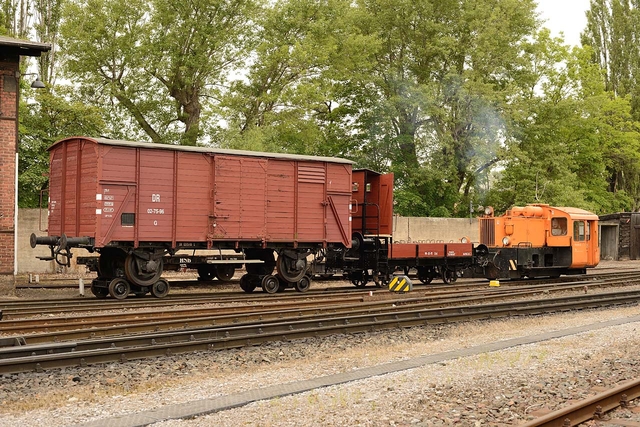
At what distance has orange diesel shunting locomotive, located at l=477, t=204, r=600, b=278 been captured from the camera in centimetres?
2420

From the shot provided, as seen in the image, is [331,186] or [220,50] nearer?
[331,186]

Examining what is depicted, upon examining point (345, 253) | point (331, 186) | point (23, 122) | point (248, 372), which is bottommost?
point (248, 372)

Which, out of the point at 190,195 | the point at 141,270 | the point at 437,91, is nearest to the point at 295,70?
the point at 437,91

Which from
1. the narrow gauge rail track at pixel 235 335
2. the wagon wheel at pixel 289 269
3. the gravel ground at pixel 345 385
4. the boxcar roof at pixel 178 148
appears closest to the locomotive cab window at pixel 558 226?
the narrow gauge rail track at pixel 235 335

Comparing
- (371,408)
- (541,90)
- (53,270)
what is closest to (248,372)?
(371,408)

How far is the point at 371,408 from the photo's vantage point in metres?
7.30

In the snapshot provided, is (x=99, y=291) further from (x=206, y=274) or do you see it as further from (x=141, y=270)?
(x=206, y=274)

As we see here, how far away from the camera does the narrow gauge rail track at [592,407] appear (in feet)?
21.2

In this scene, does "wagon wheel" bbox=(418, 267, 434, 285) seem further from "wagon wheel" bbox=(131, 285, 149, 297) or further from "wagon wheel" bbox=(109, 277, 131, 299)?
"wagon wheel" bbox=(109, 277, 131, 299)

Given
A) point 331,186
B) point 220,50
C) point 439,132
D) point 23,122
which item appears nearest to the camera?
point 331,186

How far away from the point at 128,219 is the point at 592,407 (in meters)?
12.6

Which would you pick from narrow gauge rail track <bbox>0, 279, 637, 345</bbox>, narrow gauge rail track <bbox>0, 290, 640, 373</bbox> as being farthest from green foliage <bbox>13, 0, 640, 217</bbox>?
narrow gauge rail track <bbox>0, 290, 640, 373</bbox>

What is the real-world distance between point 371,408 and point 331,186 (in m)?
13.6

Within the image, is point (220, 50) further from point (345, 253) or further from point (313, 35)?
point (345, 253)
